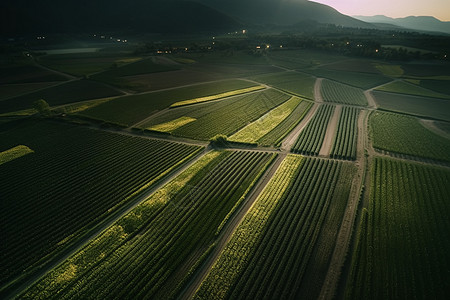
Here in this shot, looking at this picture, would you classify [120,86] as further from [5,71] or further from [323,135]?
[323,135]

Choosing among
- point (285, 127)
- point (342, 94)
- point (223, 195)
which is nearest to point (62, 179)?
point (223, 195)

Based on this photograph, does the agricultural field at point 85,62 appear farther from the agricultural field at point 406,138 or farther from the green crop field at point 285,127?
the agricultural field at point 406,138

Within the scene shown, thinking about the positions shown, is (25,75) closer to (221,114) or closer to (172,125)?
(172,125)

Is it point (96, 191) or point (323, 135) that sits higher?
point (323, 135)

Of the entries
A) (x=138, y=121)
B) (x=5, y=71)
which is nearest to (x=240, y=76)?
Answer: (x=138, y=121)

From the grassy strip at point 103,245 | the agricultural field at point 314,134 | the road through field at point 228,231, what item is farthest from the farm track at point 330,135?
the grassy strip at point 103,245

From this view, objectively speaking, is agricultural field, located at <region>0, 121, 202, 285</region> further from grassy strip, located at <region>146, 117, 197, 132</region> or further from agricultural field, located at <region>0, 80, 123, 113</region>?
agricultural field, located at <region>0, 80, 123, 113</region>

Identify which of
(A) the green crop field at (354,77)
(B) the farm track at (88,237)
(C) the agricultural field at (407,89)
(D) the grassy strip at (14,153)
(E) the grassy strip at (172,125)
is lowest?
(B) the farm track at (88,237)
